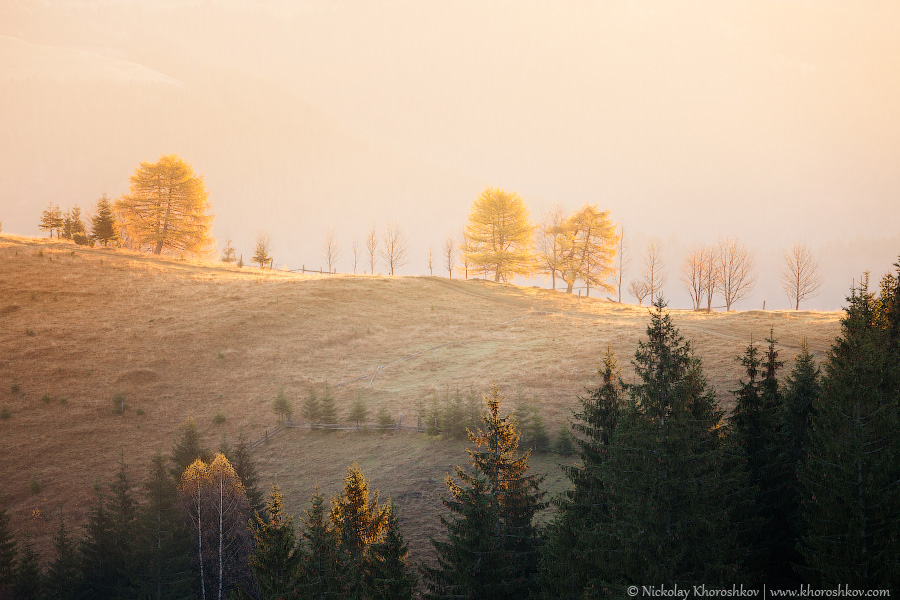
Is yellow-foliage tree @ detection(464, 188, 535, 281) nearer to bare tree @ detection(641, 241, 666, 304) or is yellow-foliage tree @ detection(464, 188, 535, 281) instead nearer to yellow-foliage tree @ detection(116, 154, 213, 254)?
bare tree @ detection(641, 241, 666, 304)

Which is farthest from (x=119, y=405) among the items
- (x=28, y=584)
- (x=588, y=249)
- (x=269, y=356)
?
(x=588, y=249)

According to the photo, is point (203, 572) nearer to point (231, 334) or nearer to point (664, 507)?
point (664, 507)

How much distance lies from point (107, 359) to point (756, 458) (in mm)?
42928

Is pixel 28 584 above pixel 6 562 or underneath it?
underneath

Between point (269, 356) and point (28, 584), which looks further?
point (269, 356)

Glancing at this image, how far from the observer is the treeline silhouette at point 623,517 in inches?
504

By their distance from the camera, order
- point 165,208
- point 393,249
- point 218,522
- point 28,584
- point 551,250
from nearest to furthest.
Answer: point 28,584, point 218,522, point 165,208, point 551,250, point 393,249

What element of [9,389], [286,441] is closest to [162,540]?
[286,441]

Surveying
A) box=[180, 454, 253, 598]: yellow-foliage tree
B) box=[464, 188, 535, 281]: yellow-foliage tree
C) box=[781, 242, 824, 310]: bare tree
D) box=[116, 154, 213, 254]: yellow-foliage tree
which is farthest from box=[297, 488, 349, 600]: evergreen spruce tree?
box=[116, 154, 213, 254]: yellow-foliage tree

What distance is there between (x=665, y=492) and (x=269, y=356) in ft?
122

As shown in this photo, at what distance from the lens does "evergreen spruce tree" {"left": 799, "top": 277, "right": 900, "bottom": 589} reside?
12.9 metres

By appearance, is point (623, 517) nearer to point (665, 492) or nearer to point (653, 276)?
point (665, 492)

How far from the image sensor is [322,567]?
610 inches

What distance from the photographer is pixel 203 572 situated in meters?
19.7
